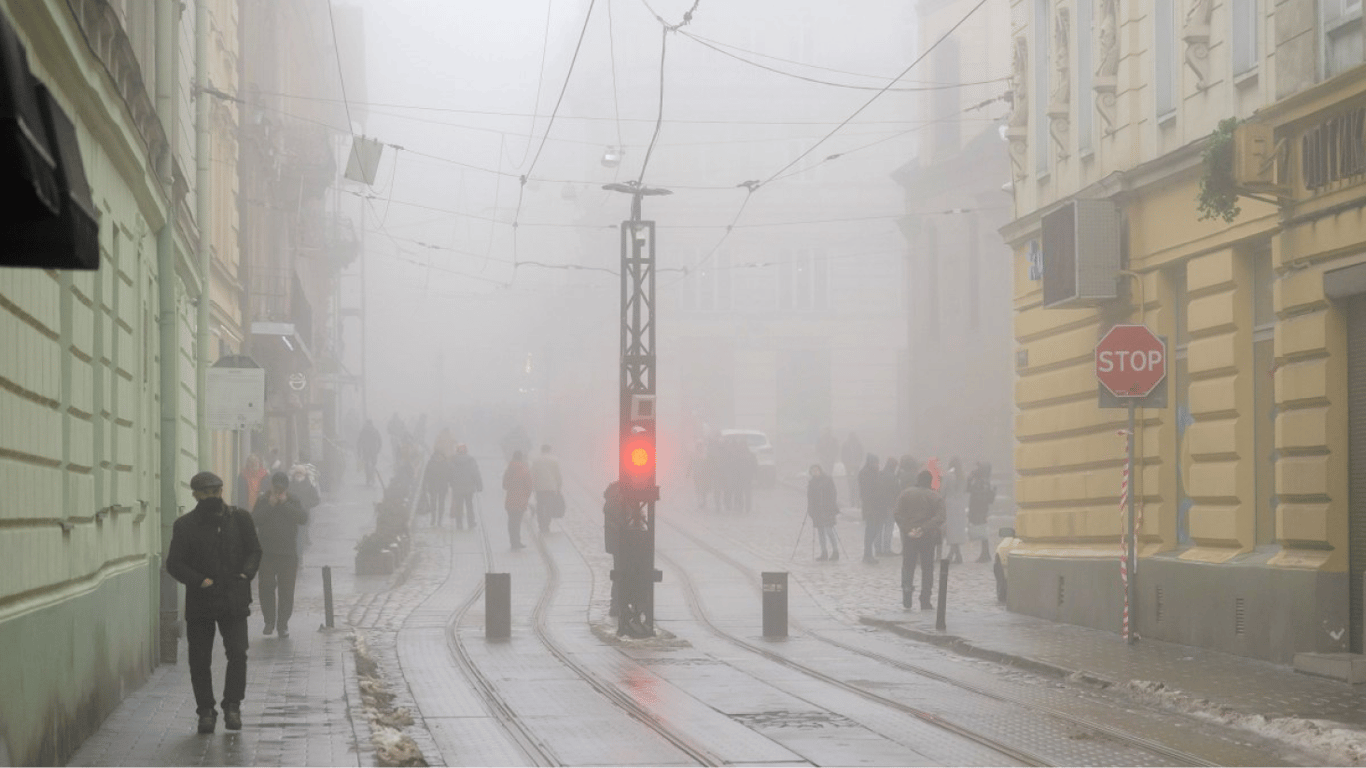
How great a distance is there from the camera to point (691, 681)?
15.7 metres

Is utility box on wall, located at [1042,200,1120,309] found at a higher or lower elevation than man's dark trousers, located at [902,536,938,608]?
higher

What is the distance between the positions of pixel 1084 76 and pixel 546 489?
18220 mm

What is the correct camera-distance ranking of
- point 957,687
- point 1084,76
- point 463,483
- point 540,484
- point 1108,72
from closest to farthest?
point 957,687, point 1108,72, point 1084,76, point 540,484, point 463,483

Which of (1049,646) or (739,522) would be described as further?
(739,522)

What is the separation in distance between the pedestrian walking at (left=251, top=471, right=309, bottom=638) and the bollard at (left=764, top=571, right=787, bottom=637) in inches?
190

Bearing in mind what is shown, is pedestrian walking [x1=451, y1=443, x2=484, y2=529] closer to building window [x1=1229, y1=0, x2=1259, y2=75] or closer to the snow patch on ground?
building window [x1=1229, y1=0, x2=1259, y2=75]

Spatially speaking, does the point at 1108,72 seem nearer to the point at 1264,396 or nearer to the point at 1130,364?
the point at 1130,364

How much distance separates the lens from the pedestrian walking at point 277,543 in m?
19.4

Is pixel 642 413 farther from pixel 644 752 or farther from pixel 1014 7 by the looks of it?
pixel 644 752

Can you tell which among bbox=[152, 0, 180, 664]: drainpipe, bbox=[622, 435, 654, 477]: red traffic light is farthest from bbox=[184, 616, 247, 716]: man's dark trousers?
bbox=[622, 435, 654, 477]: red traffic light

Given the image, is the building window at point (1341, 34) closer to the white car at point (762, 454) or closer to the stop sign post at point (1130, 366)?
the stop sign post at point (1130, 366)

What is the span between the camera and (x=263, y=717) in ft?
41.0

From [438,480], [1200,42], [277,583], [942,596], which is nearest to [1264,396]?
[1200,42]

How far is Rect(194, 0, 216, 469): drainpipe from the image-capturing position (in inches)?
859
